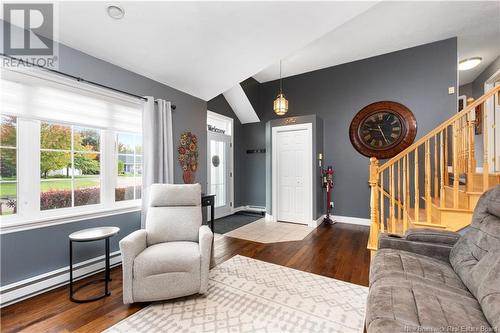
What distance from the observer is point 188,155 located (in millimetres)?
Result: 3539

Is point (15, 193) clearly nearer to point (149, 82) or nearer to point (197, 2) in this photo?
point (149, 82)

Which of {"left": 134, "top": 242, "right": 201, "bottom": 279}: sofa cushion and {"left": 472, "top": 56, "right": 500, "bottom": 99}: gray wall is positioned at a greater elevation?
{"left": 472, "top": 56, "right": 500, "bottom": 99}: gray wall

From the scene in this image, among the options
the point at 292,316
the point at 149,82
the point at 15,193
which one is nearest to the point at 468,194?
the point at 292,316

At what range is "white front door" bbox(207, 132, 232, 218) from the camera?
4.90 meters

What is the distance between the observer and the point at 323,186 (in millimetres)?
4566

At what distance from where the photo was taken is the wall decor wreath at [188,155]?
343 cm

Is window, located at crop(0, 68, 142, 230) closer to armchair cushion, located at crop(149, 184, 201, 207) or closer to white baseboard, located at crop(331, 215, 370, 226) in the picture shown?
armchair cushion, located at crop(149, 184, 201, 207)

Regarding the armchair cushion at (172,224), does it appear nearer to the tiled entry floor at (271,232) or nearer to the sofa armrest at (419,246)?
the tiled entry floor at (271,232)

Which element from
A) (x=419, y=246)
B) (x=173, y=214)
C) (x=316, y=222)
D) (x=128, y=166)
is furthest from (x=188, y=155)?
(x=419, y=246)

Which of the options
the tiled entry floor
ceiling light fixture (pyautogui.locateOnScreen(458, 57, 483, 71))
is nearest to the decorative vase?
the tiled entry floor

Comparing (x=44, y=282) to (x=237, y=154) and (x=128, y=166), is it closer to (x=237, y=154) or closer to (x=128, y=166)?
(x=128, y=166)

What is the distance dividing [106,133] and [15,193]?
1011 mm

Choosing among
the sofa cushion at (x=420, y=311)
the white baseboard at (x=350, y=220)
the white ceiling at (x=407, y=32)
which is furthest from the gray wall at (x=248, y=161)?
the sofa cushion at (x=420, y=311)

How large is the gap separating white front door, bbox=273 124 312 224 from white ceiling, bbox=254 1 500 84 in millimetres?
1454
